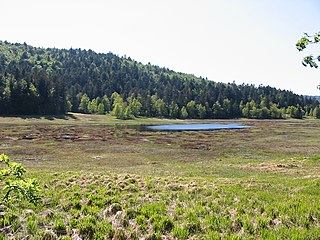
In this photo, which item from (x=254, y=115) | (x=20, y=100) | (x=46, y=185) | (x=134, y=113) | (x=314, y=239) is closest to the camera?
(x=314, y=239)

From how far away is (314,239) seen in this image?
9352mm

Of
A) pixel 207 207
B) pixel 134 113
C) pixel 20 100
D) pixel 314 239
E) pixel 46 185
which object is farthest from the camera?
pixel 134 113

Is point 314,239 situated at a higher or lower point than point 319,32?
lower

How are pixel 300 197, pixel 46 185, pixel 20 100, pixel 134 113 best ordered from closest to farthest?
pixel 300 197
pixel 46 185
pixel 20 100
pixel 134 113

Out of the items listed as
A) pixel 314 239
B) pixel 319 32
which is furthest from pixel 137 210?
pixel 319 32

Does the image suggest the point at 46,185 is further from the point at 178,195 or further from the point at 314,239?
the point at 314,239

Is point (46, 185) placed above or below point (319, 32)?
below

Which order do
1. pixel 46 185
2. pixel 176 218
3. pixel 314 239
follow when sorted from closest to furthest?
pixel 314 239
pixel 176 218
pixel 46 185

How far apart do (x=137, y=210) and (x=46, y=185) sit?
7.23 m

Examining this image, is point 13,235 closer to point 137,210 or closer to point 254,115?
point 137,210

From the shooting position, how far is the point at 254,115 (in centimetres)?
19012

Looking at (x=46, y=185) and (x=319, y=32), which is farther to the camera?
(x=46, y=185)

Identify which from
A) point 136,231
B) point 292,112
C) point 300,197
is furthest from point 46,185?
point 292,112

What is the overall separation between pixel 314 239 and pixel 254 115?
189501mm
